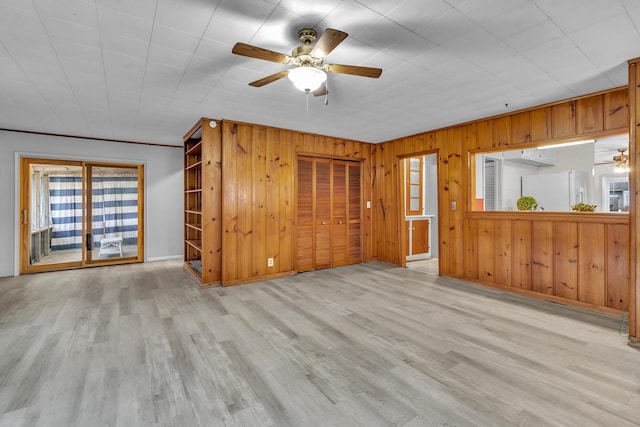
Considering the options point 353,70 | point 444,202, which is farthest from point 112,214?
point 444,202

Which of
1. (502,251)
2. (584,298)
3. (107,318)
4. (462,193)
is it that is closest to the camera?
(107,318)

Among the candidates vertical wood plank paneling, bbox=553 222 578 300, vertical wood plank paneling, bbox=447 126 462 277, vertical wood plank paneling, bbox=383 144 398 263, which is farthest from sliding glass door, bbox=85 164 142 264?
vertical wood plank paneling, bbox=553 222 578 300

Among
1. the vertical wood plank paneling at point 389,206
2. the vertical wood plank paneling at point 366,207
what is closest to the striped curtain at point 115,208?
the vertical wood plank paneling at point 366,207

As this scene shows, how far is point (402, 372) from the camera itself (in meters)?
2.12

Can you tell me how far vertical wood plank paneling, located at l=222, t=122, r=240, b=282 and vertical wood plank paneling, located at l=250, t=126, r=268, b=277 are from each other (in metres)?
0.27

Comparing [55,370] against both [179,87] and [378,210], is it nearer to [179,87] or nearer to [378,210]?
[179,87]

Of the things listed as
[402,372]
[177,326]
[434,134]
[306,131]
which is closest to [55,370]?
[177,326]

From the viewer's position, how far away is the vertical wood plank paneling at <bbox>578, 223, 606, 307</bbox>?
330 centimetres

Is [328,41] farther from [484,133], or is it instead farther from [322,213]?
[322,213]

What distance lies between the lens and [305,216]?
5.23 m

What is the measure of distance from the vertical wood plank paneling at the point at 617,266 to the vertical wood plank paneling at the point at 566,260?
11.2 inches

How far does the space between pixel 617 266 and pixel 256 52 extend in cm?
420

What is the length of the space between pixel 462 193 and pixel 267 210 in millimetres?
3062

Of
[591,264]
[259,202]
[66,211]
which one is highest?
[259,202]
